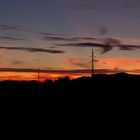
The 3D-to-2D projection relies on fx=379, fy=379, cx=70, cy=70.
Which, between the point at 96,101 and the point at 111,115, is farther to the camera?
the point at 96,101

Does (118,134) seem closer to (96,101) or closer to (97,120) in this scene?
(97,120)

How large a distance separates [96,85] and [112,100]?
7.24 metres

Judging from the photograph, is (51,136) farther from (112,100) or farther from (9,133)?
(112,100)

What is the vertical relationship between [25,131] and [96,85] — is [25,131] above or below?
below

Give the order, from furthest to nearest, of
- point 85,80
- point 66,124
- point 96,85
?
point 85,80 → point 96,85 → point 66,124

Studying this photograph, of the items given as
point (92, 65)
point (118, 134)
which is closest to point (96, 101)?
point (118, 134)

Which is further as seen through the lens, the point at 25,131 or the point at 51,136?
the point at 25,131

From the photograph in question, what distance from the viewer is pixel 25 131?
133 feet

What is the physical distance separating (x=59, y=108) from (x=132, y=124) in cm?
1468

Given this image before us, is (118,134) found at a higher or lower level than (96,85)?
lower

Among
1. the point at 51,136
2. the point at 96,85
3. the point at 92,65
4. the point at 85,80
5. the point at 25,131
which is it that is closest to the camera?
the point at 51,136

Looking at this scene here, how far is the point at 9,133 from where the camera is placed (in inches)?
1549

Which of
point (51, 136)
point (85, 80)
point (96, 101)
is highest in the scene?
point (85, 80)

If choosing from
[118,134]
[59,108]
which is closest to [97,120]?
[118,134]
